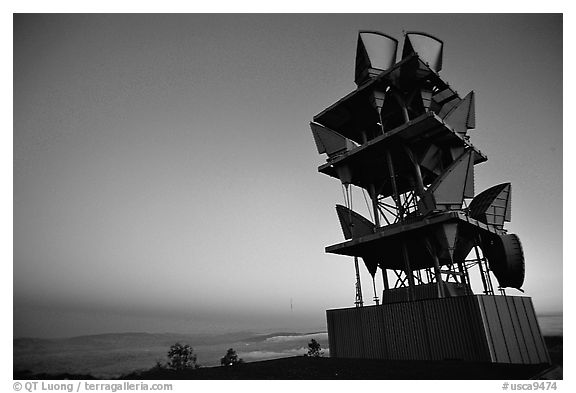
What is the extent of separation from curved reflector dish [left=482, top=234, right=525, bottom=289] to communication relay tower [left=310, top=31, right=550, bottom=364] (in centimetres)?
6

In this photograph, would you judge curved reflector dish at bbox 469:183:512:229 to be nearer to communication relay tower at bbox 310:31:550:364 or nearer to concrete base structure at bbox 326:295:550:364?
communication relay tower at bbox 310:31:550:364

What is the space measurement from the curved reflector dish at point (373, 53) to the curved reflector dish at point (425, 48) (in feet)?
4.30

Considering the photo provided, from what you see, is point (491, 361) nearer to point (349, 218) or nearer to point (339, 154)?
point (349, 218)

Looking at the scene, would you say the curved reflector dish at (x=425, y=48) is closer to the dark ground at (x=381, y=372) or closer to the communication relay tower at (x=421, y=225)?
the communication relay tower at (x=421, y=225)

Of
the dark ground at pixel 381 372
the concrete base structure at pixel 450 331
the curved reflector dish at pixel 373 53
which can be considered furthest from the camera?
the curved reflector dish at pixel 373 53

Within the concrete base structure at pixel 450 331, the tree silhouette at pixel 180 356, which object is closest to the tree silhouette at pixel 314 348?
the tree silhouette at pixel 180 356

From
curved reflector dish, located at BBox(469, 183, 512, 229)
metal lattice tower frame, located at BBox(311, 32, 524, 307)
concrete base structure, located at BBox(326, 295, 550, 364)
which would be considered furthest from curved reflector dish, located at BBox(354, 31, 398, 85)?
concrete base structure, located at BBox(326, 295, 550, 364)

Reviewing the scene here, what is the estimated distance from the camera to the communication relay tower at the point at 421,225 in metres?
16.4

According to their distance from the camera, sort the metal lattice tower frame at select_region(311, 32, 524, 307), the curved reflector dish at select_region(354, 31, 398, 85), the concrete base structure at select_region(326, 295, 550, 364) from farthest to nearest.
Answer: the curved reflector dish at select_region(354, 31, 398, 85) → the metal lattice tower frame at select_region(311, 32, 524, 307) → the concrete base structure at select_region(326, 295, 550, 364)

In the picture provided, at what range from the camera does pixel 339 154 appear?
23.1 metres

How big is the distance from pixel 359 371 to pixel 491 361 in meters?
5.58

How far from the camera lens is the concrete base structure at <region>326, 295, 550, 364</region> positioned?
15.4 meters

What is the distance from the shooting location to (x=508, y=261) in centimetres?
2003
